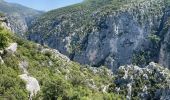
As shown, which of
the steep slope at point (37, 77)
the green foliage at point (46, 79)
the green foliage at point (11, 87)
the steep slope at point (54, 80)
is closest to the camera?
the green foliage at point (11, 87)

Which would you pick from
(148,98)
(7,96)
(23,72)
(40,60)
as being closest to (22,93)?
(7,96)

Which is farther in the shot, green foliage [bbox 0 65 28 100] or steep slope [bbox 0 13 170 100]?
steep slope [bbox 0 13 170 100]

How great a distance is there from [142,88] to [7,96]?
294 ft

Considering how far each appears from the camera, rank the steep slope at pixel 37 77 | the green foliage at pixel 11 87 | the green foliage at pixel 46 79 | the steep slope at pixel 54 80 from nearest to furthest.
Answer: the green foliage at pixel 11 87
the green foliage at pixel 46 79
the steep slope at pixel 37 77
the steep slope at pixel 54 80

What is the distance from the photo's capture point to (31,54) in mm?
174250

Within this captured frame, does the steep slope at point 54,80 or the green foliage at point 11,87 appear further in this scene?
the steep slope at point 54,80

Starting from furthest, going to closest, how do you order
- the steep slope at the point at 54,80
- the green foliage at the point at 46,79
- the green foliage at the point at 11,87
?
the steep slope at the point at 54,80 → the green foliage at the point at 46,79 → the green foliage at the point at 11,87

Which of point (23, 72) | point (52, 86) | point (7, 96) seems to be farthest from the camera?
point (23, 72)

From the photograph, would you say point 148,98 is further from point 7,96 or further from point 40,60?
point 7,96

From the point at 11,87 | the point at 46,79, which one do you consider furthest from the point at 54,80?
the point at 11,87

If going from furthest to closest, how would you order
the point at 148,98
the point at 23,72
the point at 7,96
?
the point at 148,98, the point at 23,72, the point at 7,96

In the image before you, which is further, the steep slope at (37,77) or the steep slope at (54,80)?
the steep slope at (54,80)

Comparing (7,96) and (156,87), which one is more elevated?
(7,96)

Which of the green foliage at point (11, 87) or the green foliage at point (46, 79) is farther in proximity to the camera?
the green foliage at point (46, 79)
